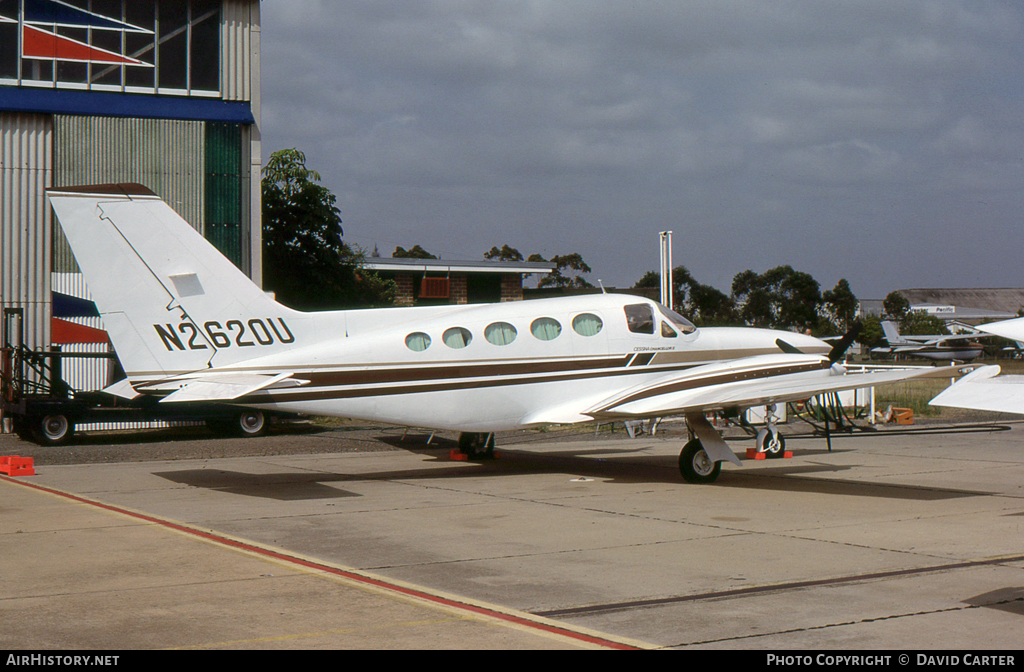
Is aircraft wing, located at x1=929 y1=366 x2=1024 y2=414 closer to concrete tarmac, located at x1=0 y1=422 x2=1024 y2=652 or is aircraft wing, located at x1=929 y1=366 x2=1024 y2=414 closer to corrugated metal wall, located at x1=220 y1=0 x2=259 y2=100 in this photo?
concrete tarmac, located at x1=0 y1=422 x2=1024 y2=652

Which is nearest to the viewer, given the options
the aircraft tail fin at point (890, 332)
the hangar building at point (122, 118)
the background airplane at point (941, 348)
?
the hangar building at point (122, 118)

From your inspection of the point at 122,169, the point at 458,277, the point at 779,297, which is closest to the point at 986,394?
the point at 122,169

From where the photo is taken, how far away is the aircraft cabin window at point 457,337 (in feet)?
46.2

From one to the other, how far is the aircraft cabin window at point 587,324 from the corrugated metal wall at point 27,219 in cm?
1661

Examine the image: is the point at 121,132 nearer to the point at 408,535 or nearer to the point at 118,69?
the point at 118,69

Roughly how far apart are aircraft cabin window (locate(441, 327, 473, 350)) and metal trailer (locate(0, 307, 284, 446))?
363 inches

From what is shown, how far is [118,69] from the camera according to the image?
26141 mm

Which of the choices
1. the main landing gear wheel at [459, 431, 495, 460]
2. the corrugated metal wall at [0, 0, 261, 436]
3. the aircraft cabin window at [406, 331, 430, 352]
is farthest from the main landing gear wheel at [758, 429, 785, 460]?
the corrugated metal wall at [0, 0, 261, 436]

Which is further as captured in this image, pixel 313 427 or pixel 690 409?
pixel 313 427

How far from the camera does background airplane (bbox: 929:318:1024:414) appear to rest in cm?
511

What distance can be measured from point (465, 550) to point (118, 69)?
72.7 ft

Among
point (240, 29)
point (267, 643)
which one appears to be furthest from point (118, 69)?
point (267, 643)

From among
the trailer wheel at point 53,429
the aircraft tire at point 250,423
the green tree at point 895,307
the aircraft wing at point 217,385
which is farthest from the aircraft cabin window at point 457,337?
the green tree at point 895,307

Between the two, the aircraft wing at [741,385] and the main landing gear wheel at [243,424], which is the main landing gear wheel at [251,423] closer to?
the main landing gear wheel at [243,424]
